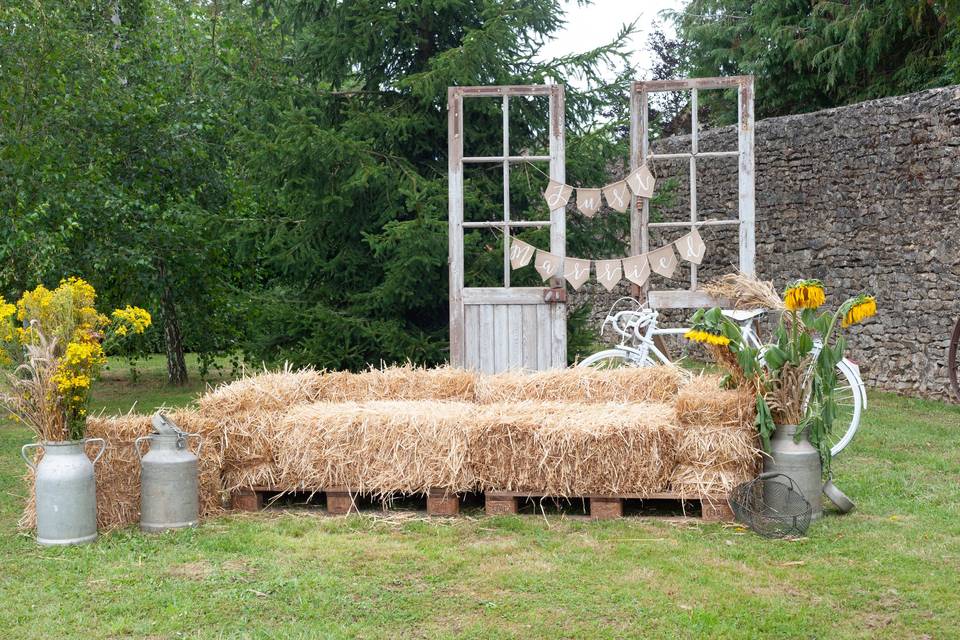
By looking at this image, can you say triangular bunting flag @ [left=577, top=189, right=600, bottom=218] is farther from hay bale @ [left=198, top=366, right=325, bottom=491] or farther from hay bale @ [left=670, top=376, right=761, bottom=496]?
hay bale @ [left=198, top=366, right=325, bottom=491]

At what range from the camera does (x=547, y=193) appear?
720 centimetres

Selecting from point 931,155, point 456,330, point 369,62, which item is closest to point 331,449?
point 456,330

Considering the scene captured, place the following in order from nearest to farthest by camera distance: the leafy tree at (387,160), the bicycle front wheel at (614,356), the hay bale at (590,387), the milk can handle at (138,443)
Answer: the milk can handle at (138,443) < the hay bale at (590,387) < the bicycle front wheel at (614,356) < the leafy tree at (387,160)

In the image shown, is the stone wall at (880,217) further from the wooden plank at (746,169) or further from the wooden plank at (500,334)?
the wooden plank at (500,334)

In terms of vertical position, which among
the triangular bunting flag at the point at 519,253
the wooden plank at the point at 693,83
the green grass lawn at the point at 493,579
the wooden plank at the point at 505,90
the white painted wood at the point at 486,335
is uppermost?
the wooden plank at the point at 693,83

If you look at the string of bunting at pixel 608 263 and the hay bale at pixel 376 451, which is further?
the string of bunting at pixel 608 263

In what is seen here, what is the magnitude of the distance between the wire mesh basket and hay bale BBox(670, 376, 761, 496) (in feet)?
0.24

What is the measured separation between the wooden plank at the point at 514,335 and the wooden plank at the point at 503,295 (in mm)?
58

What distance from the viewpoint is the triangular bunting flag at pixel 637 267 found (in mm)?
7320

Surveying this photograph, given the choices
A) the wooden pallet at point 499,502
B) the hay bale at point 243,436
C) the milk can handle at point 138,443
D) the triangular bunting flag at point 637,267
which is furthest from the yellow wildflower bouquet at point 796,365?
the milk can handle at point 138,443

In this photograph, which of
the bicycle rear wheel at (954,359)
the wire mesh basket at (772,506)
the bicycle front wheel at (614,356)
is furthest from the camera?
the bicycle rear wheel at (954,359)

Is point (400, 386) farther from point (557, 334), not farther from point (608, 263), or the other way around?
point (608, 263)

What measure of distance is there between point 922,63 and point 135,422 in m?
13.1

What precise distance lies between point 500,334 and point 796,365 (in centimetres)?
279
